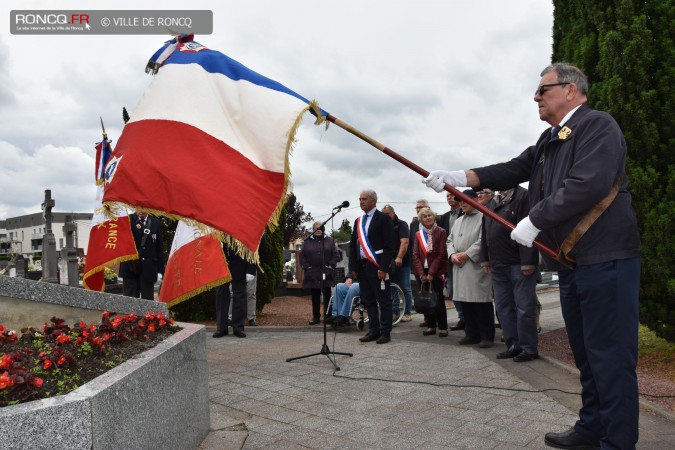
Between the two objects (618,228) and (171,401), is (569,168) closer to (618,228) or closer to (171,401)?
(618,228)

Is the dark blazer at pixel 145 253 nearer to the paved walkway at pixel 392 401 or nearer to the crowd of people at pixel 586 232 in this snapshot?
the paved walkway at pixel 392 401

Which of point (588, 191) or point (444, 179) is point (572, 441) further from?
point (444, 179)

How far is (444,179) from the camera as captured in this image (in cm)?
404

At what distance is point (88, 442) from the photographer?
2.41 metres

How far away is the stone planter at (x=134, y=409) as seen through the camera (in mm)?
2301

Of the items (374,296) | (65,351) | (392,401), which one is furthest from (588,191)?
(374,296)

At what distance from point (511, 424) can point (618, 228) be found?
1.69 meters

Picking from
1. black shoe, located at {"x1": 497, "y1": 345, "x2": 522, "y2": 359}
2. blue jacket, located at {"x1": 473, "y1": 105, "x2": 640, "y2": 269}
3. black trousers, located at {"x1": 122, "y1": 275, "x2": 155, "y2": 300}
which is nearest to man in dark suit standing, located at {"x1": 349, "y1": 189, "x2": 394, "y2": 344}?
black shoe, located at {"x1": 497, "y1": 345, "x2": 522, "y2": 359}

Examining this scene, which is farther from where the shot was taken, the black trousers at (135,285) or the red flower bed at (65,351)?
the black trousers at (135,285)

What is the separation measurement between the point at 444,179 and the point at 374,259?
154 inches

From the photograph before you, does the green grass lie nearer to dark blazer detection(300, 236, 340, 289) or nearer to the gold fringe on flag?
the gold fringe on flag

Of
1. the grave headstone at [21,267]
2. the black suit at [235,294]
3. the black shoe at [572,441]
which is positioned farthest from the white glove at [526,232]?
the grave headstone at [21,267]

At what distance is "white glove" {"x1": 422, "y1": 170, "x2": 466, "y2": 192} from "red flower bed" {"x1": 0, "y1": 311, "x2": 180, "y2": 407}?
205cm

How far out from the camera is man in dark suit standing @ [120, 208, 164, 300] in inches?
368
